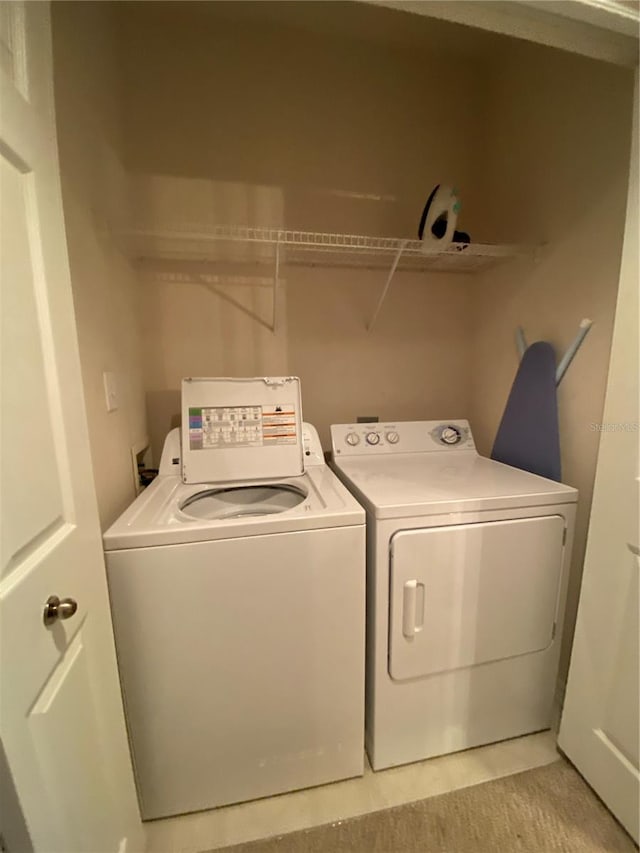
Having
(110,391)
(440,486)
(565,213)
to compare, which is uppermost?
(565,213)

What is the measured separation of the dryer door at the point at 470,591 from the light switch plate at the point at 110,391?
3.50ft

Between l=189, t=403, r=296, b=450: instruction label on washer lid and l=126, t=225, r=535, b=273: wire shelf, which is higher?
l=126, t=225, r=535, b=273: wire shelf

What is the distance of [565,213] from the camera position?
63.4 inches

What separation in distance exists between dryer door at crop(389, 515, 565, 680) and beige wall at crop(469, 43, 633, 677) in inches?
12.7

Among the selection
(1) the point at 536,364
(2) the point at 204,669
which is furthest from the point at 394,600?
(1) the point at 536,364

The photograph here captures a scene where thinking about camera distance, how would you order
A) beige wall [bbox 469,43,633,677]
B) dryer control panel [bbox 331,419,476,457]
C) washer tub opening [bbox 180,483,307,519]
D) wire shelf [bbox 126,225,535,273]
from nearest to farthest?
1. beige wall [bbox 469,43,633,677]
2. washer tub opening [bbox 180,483,307,519]
3. wire shelf [bbox 126,225,535,273]
4. dryer control panel [bbox 331,419,476,457]

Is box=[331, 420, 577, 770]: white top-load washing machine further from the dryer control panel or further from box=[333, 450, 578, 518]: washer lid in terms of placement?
the dryer control panel

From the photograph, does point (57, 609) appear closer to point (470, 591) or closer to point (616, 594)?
point (470, 591)

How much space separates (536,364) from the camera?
1.70m

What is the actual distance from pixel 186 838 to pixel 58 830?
742mm

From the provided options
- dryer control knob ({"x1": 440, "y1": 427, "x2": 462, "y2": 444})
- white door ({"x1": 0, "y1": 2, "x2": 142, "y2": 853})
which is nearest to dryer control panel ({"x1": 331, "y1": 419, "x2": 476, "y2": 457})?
dryer control knob ({"x1": 440, "y1": 427, "x2": 462, "y2": 444})

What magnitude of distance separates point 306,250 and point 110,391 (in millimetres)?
1096

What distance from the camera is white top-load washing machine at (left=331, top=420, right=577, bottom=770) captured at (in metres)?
1.27

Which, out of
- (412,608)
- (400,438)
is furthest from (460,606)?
(400,438)
